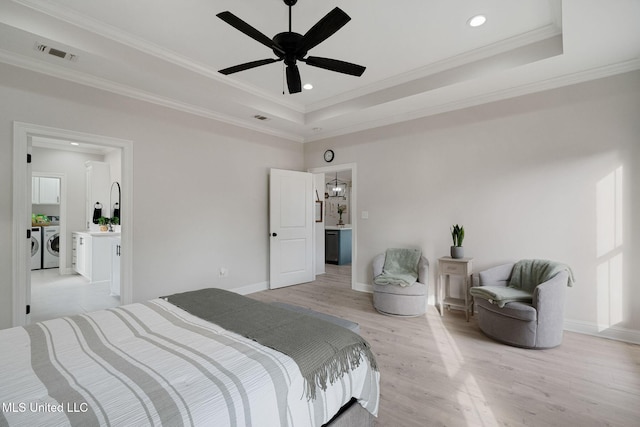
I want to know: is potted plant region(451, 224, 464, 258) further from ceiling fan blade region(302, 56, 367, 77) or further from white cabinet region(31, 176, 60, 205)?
white cabinet region(31, 176, 60, 205)

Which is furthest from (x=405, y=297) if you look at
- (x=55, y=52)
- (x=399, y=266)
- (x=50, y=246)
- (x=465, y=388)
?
(x=50, y=246)

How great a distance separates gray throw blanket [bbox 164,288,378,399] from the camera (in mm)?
1265

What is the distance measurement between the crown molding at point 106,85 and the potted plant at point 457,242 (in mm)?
3309

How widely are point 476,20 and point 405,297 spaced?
2.88 metres

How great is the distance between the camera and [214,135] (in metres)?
4.09

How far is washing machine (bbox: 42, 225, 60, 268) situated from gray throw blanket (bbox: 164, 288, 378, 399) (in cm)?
668

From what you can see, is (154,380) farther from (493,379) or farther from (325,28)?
(493,379)

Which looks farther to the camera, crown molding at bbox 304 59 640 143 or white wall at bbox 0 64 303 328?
crown molding at bbox 304 59 640 143

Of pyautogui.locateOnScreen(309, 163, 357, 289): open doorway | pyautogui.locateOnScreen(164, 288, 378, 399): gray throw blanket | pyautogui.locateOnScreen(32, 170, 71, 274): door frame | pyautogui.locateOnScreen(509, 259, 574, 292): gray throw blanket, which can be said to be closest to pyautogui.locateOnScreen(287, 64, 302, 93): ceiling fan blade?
pyautogui.locateOnScreen(164, 288, 378, 399): gray throw blanket

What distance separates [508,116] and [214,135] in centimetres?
378

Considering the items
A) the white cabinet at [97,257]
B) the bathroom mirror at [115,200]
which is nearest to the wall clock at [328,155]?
the white cabinet at [97,257]

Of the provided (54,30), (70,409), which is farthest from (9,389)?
(54,30)

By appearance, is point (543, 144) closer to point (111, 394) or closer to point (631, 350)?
point (631, 350)

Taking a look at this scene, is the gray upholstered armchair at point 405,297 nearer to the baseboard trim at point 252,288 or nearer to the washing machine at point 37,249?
the baseboard trim at point 252,288
